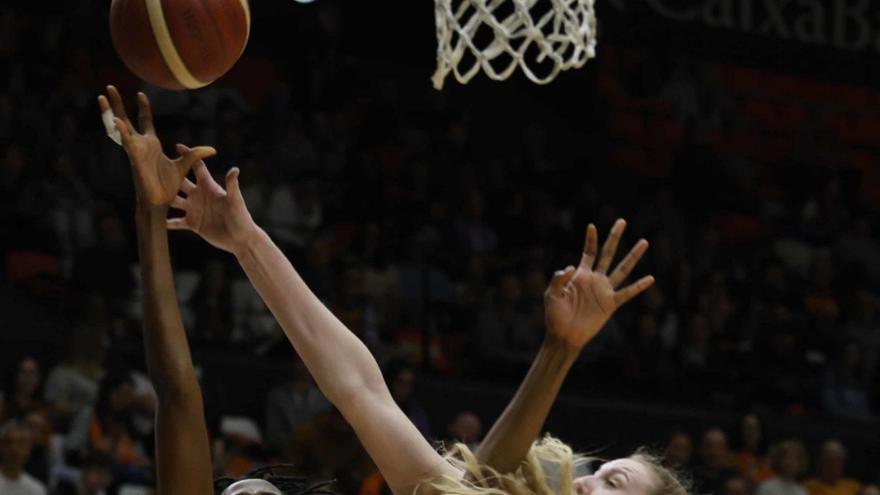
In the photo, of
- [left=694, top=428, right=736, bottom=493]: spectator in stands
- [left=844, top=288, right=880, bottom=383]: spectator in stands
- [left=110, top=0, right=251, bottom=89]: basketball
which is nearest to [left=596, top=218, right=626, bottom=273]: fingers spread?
[left=110, top=0, right=251, bottom=89]: basketball

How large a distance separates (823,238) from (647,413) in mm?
3299

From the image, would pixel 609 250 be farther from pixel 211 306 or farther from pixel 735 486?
pixel 211 306

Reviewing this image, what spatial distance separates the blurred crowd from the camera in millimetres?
7324

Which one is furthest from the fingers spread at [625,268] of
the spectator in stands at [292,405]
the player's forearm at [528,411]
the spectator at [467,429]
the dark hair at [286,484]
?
the spectator in stands at [292,405]

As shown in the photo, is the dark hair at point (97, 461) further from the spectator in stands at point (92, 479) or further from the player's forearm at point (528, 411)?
the player's forearm at point (528, 411)

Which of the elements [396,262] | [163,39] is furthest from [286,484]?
[396,262]

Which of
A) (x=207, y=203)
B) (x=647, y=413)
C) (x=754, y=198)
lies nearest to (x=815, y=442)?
(x=647, y=413)

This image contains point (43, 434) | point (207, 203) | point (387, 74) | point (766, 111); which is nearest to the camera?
point (207, 203)

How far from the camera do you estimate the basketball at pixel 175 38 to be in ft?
10.3

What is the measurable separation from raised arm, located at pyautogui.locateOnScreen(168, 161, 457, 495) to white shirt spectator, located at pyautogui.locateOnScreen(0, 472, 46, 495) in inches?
132

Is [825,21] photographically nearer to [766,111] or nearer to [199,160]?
[766,111]

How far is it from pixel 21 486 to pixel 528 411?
13.1 feet

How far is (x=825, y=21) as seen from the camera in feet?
29.1

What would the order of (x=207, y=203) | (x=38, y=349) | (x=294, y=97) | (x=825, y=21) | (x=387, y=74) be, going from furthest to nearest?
(x=387, y=74) → (x=294, y=97) → (x=825, y=21) → (x=38, y=349) → (x=207, y=203)
